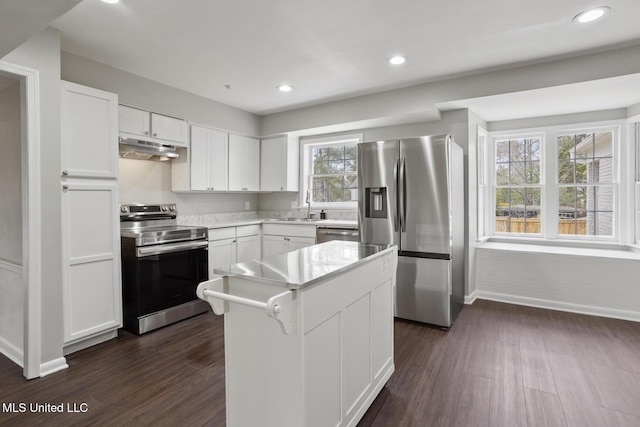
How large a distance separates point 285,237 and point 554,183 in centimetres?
356

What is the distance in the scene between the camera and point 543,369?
2.51m

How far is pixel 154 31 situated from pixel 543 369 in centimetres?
397

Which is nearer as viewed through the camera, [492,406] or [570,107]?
[492,406]

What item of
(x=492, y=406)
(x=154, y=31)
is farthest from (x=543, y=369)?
(x=154, y=31)

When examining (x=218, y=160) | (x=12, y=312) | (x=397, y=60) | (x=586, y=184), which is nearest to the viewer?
(x=12, y=312)

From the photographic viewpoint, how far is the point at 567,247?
414 cm

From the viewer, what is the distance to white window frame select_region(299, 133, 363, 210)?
4.95m

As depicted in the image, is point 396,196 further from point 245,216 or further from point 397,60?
point 245,216

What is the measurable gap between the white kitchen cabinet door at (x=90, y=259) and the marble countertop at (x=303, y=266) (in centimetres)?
183

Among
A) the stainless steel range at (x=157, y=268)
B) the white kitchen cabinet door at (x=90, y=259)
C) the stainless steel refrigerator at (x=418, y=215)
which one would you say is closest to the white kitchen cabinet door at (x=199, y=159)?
the stainless steel range at (x=157, y=268)

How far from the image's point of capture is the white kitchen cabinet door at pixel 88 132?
2660 mm

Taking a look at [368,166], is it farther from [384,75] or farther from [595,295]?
[595,295]

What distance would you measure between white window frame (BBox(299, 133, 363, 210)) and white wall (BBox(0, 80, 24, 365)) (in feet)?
11.2

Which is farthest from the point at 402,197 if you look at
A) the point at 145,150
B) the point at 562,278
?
the point at 145,150
